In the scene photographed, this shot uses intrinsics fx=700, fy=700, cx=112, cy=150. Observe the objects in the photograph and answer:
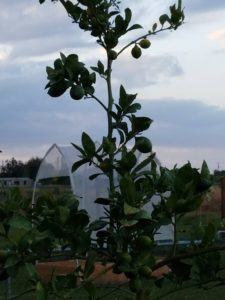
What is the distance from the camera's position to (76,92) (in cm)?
242

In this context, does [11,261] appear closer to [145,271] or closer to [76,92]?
[145,271]

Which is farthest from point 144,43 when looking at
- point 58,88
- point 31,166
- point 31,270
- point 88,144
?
point 31,166

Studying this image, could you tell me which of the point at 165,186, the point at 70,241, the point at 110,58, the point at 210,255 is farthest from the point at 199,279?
the point at 110,58

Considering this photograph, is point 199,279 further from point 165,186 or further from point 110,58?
point 110,58

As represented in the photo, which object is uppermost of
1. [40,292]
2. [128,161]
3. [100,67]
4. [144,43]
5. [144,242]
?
[144,43]

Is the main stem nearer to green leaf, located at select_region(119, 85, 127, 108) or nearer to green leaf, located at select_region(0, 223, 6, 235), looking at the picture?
green leaf, located at select_region(119, 85, 127, 108)

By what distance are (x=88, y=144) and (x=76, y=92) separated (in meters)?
0.22

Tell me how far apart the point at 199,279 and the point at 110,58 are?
87 centimetres

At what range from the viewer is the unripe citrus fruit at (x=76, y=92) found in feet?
7.95

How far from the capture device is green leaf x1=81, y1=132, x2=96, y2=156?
7.49ft

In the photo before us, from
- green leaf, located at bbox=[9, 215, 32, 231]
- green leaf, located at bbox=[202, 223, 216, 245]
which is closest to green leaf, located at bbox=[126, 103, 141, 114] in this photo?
green leaf, located at bbox=[202, 223, 216, 245]

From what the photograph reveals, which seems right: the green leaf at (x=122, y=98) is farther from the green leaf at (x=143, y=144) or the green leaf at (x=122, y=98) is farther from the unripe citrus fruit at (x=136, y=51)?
the unripe citrus fruit at (x=136, y=51)

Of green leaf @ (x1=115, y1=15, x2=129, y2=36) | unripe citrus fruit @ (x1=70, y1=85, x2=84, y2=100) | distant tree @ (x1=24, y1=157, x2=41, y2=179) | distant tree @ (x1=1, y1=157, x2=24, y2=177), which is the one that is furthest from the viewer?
distant tree @ (x1=24, y1=157, x2=41, y2=179)

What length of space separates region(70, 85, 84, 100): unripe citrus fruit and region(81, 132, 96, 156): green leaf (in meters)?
0.20
